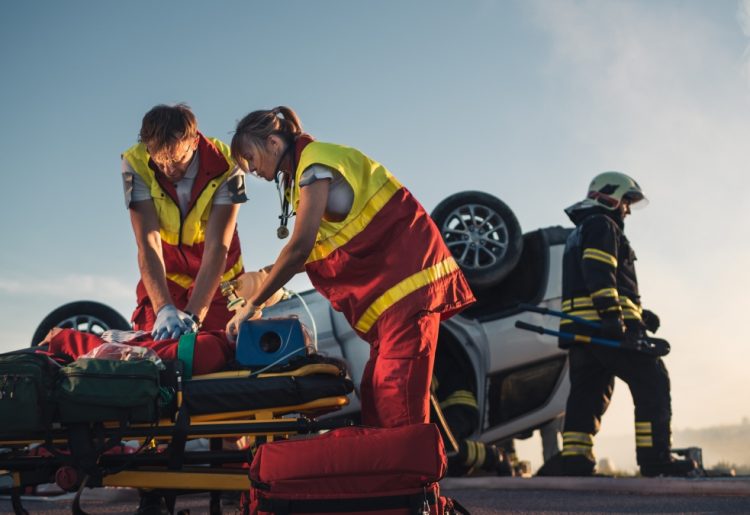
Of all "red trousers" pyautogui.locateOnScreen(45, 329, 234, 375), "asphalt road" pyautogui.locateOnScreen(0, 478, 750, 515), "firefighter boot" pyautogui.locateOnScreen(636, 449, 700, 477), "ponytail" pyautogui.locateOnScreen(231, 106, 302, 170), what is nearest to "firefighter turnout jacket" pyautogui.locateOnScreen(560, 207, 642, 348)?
"firefighter boot" pyautogui.locateOnScreen(636, 449, 700, 477)

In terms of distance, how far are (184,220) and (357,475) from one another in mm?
1760

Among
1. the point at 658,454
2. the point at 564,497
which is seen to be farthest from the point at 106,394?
the point at 658,454

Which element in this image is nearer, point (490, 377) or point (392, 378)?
point (392, 378)

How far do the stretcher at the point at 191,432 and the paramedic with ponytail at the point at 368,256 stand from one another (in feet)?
0.71

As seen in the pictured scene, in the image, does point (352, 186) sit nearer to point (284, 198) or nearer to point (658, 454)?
point (284, 198)

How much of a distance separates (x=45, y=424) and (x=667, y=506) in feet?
11.2

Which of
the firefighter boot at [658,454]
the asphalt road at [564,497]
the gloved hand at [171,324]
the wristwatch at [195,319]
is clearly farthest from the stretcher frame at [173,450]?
the firefighter boot at [658,454]

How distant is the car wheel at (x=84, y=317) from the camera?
7.54 m

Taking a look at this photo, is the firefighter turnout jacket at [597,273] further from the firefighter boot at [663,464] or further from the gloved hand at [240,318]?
the gloved hand at [240,318]

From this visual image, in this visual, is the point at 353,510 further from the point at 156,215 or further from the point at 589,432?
the point at 589,432

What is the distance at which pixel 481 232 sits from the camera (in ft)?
22.4

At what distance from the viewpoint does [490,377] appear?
655 centimetres

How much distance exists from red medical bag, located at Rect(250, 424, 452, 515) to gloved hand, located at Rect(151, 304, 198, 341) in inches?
36.2

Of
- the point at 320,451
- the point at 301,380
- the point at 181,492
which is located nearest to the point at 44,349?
the point at 181,492
